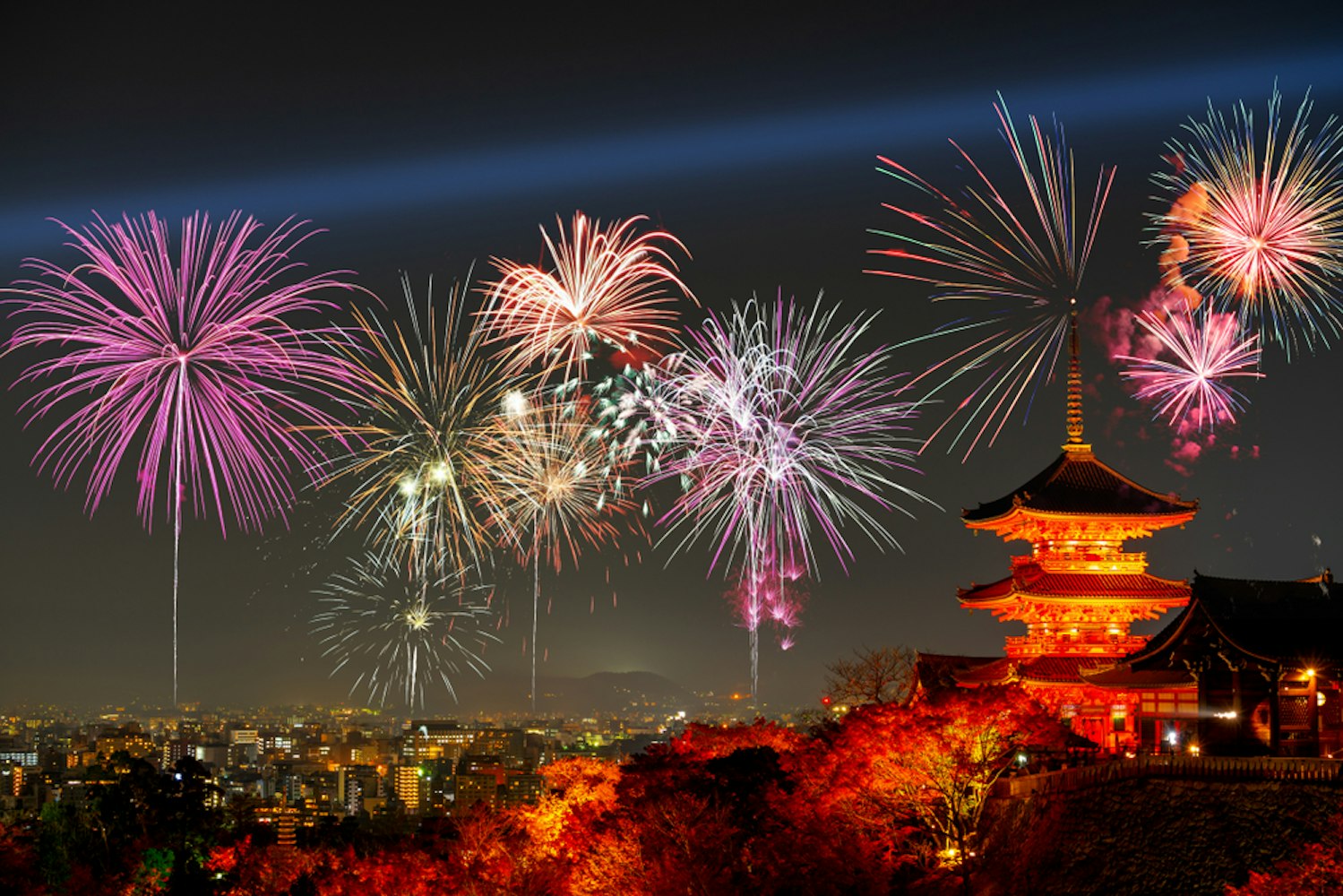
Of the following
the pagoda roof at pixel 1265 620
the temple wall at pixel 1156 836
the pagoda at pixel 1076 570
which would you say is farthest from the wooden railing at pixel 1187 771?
the pagoda at pixel 1076 570

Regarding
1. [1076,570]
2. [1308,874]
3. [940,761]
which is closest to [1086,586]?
[1076,570]

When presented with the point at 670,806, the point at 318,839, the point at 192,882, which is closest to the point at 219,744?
the point at 318,839

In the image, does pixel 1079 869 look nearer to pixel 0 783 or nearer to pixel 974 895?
pixel 974 895

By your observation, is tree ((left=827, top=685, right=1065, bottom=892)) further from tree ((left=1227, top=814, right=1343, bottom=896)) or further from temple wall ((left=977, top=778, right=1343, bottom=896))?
tree ((left=1227, top=814, right=1343, bottom=896))

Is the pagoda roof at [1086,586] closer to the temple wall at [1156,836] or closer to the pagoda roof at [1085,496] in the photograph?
the pagoda roof at [1085,496]

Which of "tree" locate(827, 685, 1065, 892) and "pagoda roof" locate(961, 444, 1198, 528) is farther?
"pagoda roof" locate(961, 444, 1198, 528)

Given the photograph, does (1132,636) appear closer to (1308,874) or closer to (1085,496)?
(1085,496)

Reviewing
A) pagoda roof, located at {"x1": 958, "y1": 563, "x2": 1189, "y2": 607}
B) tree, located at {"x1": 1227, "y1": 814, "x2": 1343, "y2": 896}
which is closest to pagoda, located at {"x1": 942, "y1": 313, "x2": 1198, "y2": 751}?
pagoda roof, located at {"x1": 958, "y1": 563, "x2": 1189, "y2": 607}

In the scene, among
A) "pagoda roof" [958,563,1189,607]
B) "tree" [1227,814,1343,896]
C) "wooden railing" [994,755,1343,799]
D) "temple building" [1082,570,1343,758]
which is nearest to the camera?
"tree" [1227,814,1343,896]
